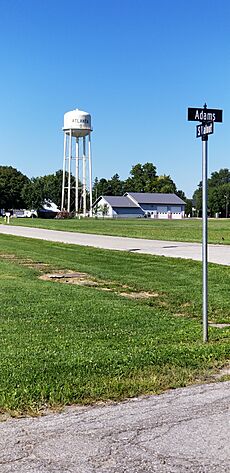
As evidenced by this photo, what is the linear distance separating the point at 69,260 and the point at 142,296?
8437 millimetres

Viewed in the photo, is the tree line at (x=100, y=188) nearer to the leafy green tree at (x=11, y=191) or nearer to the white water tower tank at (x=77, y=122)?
the leafy green tree at (x=11, y=191)

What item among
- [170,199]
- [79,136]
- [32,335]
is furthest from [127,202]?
[32,335]

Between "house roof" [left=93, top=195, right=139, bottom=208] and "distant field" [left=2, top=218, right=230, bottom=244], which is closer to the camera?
"distant field" [left=2, top=218, right=230, bottom=244]

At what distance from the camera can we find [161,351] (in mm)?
6512

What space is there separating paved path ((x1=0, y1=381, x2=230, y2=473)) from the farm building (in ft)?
425

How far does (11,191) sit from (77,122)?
41.5 meters

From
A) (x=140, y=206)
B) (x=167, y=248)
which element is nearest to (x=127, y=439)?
(x=167, y=248)

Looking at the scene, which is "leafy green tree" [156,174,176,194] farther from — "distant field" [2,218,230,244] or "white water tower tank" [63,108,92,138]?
"distant field" [2,218,230,244]

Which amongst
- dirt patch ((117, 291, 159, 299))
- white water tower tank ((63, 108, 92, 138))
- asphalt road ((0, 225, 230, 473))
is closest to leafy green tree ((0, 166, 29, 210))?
white water tower tank ((63, 108, 92, 138))

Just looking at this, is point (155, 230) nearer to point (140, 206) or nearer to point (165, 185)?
point (140, 206)

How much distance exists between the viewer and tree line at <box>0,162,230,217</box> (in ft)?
423

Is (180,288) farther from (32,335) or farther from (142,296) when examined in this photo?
(32,335)

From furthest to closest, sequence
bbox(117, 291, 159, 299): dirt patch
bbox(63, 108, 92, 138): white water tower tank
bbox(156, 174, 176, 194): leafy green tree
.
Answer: bbox(156, 174, 176, 194): leafy green tree, bbox(63, 108, 92, 138): white water tower tank, bbox(117, 291, 159, 299): dirt patch

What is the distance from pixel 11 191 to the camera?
134m
